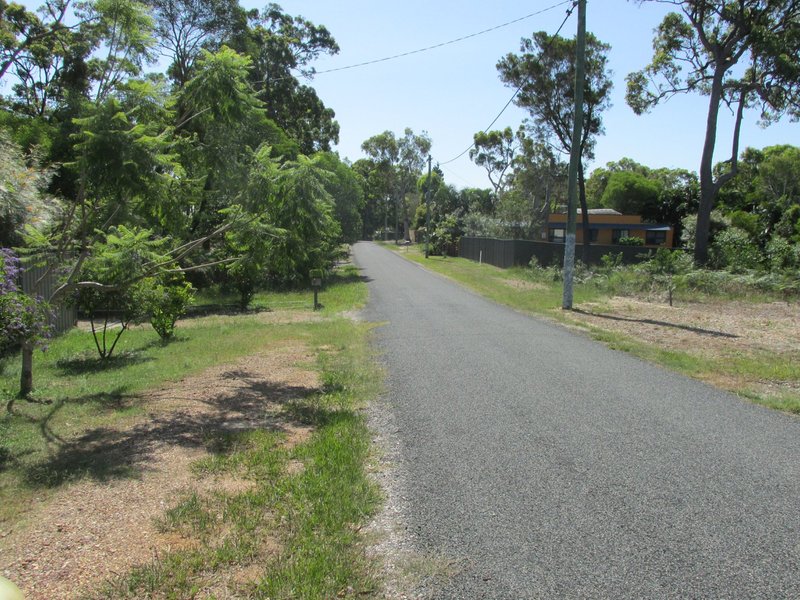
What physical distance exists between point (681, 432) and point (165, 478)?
4.91m

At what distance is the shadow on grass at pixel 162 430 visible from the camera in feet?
17.5

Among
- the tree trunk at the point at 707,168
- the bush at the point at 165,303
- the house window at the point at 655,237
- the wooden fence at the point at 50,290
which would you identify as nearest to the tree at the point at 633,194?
the house window at the point at 655,237

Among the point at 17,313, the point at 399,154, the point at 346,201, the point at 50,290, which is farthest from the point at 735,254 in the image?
Result: the point at 399,154

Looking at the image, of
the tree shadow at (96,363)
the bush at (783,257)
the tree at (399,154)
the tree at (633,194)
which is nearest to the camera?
the tree shadow at (96,363)

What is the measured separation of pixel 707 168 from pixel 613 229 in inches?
908

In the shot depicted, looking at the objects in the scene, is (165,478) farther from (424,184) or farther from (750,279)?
(424,184)

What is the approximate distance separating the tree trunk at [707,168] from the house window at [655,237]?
21.5 m

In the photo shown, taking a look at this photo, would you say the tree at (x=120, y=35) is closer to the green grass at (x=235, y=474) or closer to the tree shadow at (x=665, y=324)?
the green grass at (x=235, y=474)

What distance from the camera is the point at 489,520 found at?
4.15m

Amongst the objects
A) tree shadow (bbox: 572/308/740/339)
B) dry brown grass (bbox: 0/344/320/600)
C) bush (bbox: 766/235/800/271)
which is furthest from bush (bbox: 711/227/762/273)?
dry brown grass (bbox: 0/344/320/600)

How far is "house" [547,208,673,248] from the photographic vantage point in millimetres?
49156

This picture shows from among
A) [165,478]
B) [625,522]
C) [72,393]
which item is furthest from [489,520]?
[72,393]

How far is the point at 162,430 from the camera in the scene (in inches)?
260

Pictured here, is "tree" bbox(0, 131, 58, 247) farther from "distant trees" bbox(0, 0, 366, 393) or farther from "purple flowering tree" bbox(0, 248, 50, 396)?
"purple flowering tree" bbox(0, 248, 50, 396)
